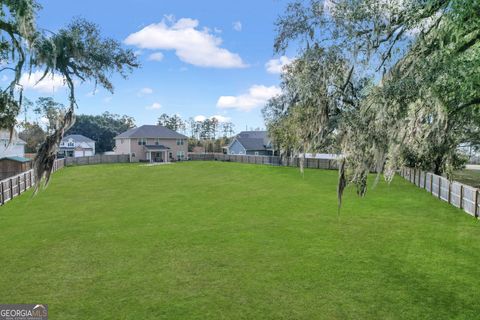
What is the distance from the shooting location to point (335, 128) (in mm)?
8953

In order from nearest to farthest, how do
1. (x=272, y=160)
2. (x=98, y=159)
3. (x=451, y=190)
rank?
1. (x=451, y=190)
2. (x=272, y=160)
3. (x=98, y=159)

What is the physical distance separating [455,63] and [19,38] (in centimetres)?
1047

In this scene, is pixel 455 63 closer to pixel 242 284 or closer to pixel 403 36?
pixel 403 36

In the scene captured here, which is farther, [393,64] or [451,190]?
[451,190]

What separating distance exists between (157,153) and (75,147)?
2168cm

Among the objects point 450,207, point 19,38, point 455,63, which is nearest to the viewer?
point 455,63

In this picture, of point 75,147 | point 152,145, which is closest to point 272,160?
point 152,145

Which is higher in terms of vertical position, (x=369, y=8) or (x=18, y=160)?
(x=369, y=8)

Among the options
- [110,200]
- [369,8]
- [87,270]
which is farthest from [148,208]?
[369,8]

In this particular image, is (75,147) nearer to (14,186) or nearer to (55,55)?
(14,186)

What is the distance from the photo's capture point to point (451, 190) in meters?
18.6

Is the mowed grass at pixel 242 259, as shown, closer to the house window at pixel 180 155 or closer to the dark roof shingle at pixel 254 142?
the house window at pixel 180 155

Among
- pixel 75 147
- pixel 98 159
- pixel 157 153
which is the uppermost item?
pixel 75 147

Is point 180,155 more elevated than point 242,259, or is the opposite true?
point 180,155
